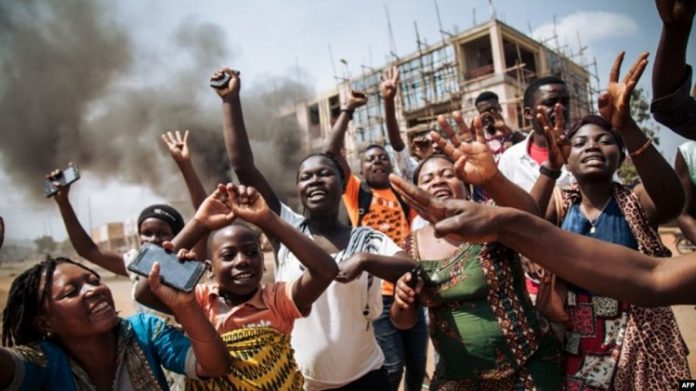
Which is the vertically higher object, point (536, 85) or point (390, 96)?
point (390, 96)

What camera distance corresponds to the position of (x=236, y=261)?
1976 millimetres

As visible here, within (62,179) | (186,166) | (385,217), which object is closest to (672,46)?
(385,217)

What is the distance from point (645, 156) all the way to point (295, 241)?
1581mm

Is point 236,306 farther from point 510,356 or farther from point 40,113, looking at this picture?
point 40,113

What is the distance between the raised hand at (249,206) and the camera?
182cm

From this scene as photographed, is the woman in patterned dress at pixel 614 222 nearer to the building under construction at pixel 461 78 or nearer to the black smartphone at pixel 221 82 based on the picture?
the black smartphone at pixel 221 82

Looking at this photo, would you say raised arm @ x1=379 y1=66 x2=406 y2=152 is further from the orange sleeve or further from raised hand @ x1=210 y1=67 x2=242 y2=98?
raised hand @ x1=210 y1=67 x2=242 y2=98

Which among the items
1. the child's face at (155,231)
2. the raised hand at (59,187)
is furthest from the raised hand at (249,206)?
the raised hand at (59,187)

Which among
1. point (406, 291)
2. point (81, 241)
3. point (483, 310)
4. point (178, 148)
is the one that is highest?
point (178, 148)

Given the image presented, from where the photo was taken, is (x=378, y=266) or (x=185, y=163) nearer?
(x=378, y=266)

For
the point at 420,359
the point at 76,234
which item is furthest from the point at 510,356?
the point at 76,234

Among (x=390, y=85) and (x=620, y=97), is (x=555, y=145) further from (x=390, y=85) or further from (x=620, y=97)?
(x=390, y=85)

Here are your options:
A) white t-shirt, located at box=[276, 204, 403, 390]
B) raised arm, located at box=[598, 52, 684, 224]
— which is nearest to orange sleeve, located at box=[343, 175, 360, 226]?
white t-shirt, located at box=[276, 204, 403, 390]

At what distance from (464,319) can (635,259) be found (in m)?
0.74
